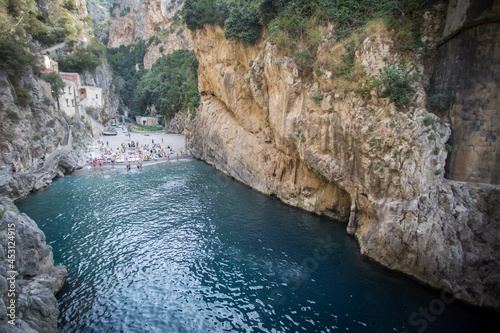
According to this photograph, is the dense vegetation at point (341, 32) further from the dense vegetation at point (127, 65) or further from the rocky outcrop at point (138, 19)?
the rocky outcrop at point (138, 19)

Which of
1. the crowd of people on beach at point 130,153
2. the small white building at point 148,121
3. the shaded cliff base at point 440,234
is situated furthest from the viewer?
the small white building at point 148,121

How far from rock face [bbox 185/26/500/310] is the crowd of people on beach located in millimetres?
21640

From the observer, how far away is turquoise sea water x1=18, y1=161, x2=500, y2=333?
10.6m

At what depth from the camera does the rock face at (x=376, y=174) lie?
11.6 m

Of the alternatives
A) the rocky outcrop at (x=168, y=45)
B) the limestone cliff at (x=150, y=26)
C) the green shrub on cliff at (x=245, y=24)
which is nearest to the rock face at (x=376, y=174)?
the green shrub on cliff at (x=245, y=24)

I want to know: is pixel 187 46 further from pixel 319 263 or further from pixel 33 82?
pixel 319 263

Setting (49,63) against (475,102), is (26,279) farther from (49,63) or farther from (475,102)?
(49,63)

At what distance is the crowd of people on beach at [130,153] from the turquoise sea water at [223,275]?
15183 mm

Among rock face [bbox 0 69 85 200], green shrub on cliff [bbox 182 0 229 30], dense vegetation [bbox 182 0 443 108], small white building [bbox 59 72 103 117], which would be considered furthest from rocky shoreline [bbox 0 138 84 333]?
small white building [bbox 59 72 103 117]

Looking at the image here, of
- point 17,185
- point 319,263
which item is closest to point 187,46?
point 17,185

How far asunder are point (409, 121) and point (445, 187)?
3821 mm

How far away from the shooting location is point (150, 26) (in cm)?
8650

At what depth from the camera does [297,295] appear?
12.1 m

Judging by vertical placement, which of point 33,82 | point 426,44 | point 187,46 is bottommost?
point 33,82
